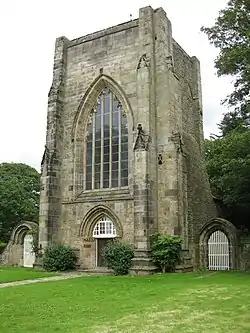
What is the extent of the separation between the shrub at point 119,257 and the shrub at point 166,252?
47.7 inches

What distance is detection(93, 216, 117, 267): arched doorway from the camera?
21.6 meters

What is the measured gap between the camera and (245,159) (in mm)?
17953

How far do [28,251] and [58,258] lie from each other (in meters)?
5.56

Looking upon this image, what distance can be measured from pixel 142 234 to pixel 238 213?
12585 mm

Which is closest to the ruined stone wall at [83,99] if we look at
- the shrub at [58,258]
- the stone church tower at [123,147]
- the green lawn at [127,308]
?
the stone church tower at [123,147]

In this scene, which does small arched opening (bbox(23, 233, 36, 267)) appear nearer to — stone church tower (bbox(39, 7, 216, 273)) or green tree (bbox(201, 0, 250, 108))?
stone church tower (bbox(39, 7, 216, 273))

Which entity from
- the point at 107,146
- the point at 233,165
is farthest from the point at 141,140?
the point at 233,165

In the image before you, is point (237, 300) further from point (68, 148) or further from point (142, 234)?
point (68, 148)

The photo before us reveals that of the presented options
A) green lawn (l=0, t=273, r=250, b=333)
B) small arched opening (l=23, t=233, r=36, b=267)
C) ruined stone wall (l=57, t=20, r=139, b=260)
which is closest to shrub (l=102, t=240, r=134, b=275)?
ruined stone wall (l=57, t=20, r=139, b=260)

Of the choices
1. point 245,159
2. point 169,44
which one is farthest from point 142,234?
point 169,44

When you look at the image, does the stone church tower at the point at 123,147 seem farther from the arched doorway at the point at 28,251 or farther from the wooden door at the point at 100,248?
the arched doorway at the point at 28,251

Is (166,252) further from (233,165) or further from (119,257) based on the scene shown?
(233,165)

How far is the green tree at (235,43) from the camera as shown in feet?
54.5

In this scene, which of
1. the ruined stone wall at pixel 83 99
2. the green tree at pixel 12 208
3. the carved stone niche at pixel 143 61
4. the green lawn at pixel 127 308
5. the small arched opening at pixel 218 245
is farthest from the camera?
the green tree at pixel 12 208
